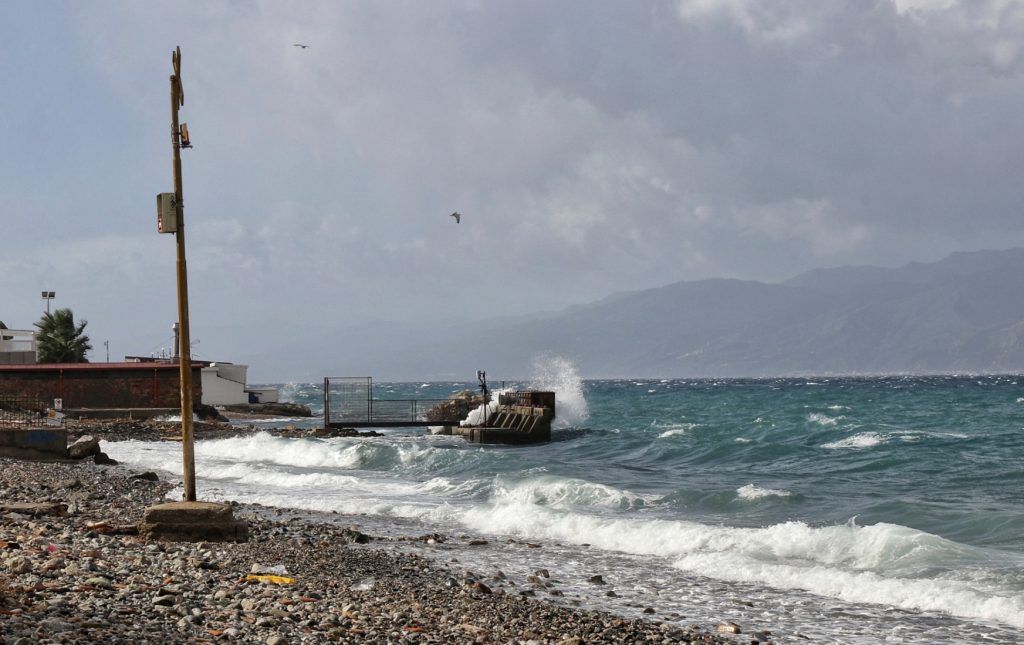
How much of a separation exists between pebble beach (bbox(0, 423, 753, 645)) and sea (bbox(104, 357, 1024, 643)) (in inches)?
31.9

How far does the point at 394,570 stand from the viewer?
12.6 m

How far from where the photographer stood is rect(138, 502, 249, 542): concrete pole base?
1327cm

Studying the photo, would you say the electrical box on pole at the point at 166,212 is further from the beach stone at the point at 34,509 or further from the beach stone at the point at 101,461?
the beach stone at the point at 101,461

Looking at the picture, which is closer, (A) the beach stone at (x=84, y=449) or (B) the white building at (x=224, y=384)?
(A) the beach stone at (x=84, y=449)

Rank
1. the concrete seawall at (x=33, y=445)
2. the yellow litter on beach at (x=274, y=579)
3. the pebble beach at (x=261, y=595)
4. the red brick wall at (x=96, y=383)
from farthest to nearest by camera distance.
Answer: the red brick wall at (x=96, y=383) → the concrete seawall at (x=33, y=445) → the yellow litter on beach at (x=274, y=579) → the pebble beach at (x=261, y=595)

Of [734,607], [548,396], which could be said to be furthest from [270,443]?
[734,607]

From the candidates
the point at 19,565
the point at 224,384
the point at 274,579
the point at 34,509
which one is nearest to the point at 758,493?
the point at 274,579

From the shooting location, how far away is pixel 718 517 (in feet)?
61.6

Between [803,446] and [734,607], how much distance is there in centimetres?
2552

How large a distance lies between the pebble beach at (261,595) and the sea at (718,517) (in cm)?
81

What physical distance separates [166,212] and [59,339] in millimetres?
76995

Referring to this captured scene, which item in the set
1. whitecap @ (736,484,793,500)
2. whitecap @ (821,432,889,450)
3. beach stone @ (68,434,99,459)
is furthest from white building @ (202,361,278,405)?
whitecap @ (736,484,793,500)

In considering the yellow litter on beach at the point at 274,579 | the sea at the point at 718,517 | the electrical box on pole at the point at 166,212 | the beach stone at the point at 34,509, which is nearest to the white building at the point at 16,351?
the sea at the point at 718,517

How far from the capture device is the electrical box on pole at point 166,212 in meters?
13.1
